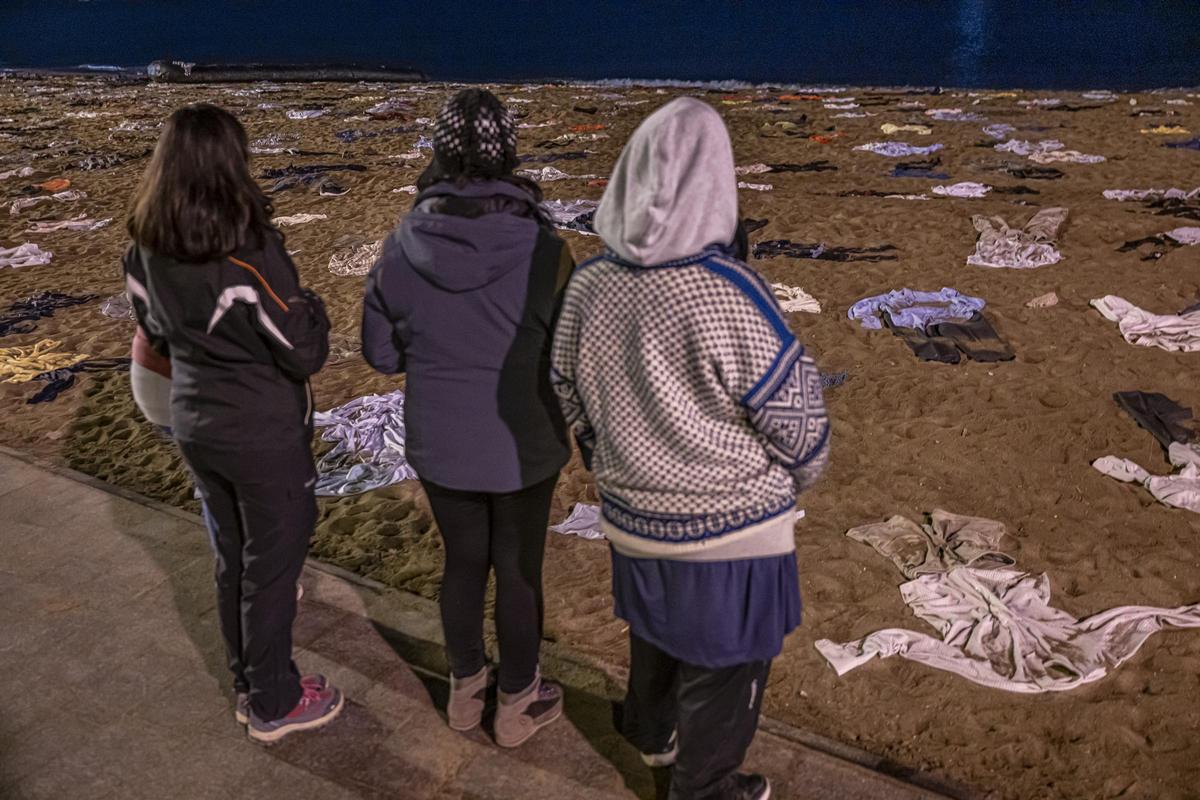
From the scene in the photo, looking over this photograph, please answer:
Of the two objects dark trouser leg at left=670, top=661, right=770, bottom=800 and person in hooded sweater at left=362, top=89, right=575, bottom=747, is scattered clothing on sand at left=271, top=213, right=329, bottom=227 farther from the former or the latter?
dark trouser leg at left=670, top=661, right=770, bottom=800

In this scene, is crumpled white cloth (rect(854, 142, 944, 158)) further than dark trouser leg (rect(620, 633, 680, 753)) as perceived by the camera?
Yes

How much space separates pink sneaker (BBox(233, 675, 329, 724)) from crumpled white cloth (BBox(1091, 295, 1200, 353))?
6188mm

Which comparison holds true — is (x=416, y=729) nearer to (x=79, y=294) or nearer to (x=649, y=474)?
(x=649, y=474)

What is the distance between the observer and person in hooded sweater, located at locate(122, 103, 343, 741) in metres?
2.55

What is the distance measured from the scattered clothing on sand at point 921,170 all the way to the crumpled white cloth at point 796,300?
4.96 meters

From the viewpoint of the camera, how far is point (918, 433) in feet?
19.2

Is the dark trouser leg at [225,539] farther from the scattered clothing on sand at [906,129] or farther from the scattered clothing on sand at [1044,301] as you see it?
the scattered clothing on sand at [906,129]

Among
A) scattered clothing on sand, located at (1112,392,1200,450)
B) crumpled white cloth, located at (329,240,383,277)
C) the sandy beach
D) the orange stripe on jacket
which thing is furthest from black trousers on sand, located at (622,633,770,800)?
crumpled white cloth, located at (329,240,383,277)

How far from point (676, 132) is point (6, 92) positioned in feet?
108

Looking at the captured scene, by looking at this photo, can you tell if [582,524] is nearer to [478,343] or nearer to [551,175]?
[478,343]

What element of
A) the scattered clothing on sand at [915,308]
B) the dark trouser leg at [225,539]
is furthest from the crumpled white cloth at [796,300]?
the dark trouser leg at [225,539]

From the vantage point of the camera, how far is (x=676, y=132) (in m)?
2.07

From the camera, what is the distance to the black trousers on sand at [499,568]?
2857 mm

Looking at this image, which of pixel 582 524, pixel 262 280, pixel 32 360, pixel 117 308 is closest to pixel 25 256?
pixel 117 308
